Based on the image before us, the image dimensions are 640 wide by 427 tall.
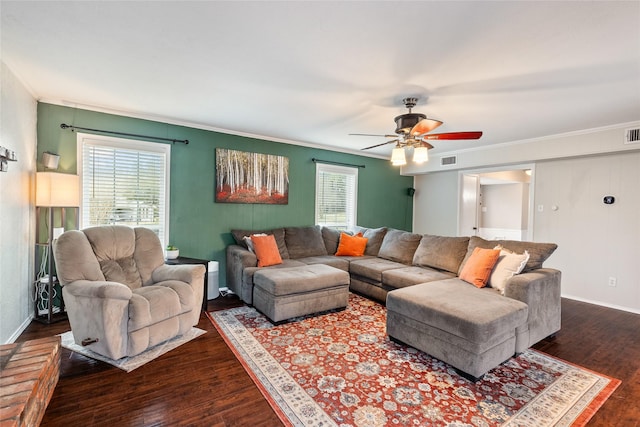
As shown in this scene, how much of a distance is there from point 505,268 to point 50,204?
4688mm

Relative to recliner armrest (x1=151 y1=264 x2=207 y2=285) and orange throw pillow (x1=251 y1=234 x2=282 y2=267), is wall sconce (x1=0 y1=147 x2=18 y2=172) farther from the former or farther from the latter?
orange throw pillow (x1=251 y1=234 x2=282 y2=267)

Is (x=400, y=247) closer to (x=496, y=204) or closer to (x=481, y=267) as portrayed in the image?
(x=481, y=267)

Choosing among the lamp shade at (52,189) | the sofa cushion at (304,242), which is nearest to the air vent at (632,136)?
the sofa cushion at (304,242)

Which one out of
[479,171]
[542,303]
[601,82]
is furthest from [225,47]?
[479,171]

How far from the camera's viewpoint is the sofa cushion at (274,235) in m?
4.27

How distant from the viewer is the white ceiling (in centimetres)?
171

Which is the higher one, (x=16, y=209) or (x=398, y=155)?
(x=398, y=155)

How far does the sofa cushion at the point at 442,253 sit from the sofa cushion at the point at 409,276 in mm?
93

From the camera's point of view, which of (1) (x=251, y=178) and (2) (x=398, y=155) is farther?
(1) (x=251, y=178)

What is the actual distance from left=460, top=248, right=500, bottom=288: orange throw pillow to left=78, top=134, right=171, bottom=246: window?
3826 millimetres

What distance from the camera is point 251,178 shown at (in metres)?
4.61

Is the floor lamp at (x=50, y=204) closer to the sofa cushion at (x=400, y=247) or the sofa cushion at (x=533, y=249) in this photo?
the sofa cushion at (x=400, y=247)

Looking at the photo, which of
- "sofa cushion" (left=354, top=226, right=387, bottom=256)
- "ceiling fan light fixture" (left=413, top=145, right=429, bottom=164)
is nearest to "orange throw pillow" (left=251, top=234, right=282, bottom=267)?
"sofa cushion" (left=354, top=226, right=387, bottom=256)

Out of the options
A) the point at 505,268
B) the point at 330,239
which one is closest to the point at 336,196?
the point at 330,239
